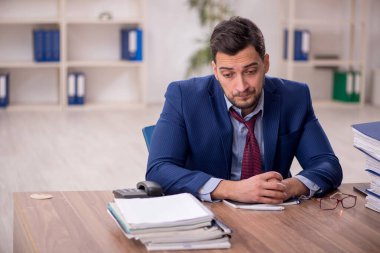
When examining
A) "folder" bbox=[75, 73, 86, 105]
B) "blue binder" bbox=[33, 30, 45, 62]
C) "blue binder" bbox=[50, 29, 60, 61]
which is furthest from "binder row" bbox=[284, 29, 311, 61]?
"blue binder" bbox=[33, 30, 45, 62]

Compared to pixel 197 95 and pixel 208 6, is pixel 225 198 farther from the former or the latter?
pixel 208 6

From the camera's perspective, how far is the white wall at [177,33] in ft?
26.3

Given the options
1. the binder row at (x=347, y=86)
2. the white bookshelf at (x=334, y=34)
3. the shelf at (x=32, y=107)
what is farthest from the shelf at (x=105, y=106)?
the binder row at (x=347, y=86)

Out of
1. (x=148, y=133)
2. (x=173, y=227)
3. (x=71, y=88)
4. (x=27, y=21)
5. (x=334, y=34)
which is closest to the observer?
(x=173, y=227)

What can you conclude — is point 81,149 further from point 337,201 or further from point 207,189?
point 337,201

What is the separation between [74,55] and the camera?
7.89 meters

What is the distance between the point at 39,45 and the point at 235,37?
18.1ft

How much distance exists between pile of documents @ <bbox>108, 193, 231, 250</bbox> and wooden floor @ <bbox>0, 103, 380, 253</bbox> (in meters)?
1.80

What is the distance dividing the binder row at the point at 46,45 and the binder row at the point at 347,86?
10.4 feet

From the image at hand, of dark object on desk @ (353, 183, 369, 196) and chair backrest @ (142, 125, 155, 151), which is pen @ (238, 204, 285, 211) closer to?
dark object on desk @ (353, 183, 369, 196)

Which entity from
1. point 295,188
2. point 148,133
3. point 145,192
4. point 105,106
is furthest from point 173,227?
point 105,106

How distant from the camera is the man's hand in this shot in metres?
2.08

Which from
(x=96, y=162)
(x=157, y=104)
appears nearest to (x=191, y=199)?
(x=96, y=162)

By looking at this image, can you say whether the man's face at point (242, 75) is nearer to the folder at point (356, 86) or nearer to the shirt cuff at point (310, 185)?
the shirt cuff at point (310, 185)
